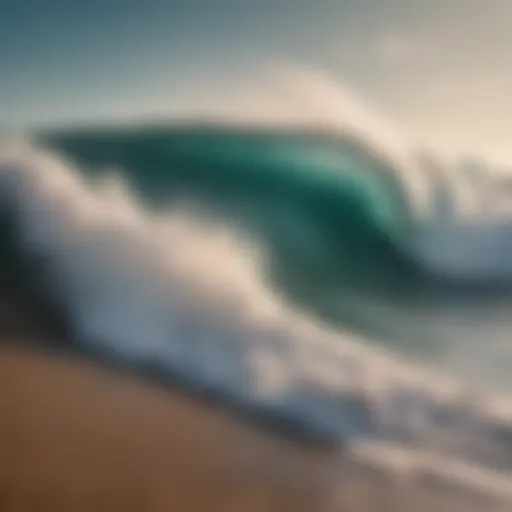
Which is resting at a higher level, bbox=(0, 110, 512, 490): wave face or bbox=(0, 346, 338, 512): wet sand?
bbox=(0, 110, 512, 490): wave face

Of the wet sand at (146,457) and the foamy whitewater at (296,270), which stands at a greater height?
the foamy whitewater at (296,270)

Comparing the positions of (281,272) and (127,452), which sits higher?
(281,272)

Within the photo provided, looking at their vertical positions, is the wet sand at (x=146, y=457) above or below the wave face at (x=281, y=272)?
below

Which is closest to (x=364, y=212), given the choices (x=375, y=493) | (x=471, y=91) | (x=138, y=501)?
(x=471, y=91)

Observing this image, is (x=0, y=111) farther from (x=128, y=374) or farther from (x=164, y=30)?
(x=128, y=374)

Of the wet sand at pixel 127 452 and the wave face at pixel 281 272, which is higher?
the wave face at pixel 281 272

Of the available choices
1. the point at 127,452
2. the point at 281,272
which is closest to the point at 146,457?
the point at 127,452

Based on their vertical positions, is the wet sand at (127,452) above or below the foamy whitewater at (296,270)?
below

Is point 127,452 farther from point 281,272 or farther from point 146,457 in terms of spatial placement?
point 281,272
